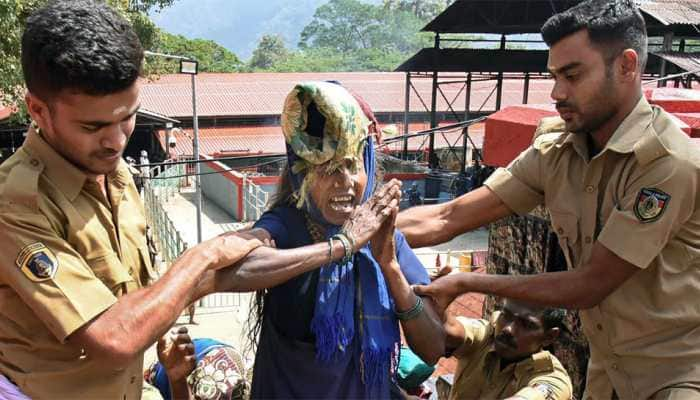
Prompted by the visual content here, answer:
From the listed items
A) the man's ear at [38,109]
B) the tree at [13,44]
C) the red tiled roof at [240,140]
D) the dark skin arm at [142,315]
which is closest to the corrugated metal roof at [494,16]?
the red tiled roof at [240,140]

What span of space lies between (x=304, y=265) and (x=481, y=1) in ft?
67.1

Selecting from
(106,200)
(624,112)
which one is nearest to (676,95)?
(624,112)

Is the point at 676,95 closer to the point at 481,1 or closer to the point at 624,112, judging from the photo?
the point at 624,112

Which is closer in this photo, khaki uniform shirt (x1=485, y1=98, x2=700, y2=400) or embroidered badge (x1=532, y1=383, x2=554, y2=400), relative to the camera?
khaki uniform shirt (x1=485, y1=98, x2=700, y2=400)

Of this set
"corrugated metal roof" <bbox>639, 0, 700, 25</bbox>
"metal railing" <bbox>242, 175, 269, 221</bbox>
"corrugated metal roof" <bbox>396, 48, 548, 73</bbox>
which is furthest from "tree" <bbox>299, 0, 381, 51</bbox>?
"corrugated metal roof" <bbox>639, 0, 700, 25</bbox>

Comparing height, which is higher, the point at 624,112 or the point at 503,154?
the point at 624,112

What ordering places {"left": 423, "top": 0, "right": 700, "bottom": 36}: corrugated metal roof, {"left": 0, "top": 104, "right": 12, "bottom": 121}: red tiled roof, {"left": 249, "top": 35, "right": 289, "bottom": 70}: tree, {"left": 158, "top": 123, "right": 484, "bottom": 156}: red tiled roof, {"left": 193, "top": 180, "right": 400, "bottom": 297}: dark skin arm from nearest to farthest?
1. {"left": 193, "top": 180, "right": 400, "bottom": 297}: dark skin arm
2. {"left": 0, "top": 104, "right": 12, "bottom": 121}: red tiled roof
3. {"left": 423, "top": 0, "right": 700, "bottom": 36}: corrugated metal roof
4. {"left": 158, "top": 123, "right": 484, "bottom": 156}: red tiled roof
5. {"left": 249, "top": 35, "right": 289, "bottom": 70}: tree

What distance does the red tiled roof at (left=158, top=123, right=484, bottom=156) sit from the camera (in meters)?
24.2

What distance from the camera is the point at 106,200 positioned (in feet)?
6.64

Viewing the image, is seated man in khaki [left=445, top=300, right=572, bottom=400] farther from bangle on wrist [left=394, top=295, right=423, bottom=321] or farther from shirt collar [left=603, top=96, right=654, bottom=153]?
shirt collar [left=603, top=96, right=654, bottom=153]

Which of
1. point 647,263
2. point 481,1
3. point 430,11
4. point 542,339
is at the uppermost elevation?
point 430,11

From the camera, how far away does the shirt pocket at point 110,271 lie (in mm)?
1885

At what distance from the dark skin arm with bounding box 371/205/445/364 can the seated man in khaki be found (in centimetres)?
59

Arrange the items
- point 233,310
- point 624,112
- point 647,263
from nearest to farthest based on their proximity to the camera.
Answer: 1. point 647,263
2. point 624,112
3. point 233,310
